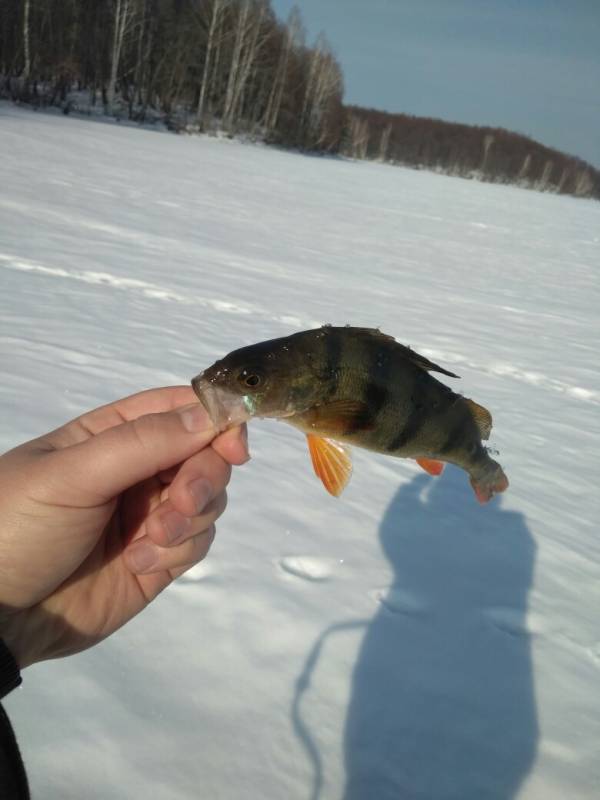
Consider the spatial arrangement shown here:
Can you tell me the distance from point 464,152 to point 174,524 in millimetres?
94284

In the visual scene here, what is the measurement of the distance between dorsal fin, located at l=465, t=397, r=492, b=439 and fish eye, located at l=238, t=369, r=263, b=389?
582mm

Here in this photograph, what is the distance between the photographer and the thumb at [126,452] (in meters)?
1.42

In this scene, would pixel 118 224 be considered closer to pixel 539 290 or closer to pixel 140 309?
pixel 140 309

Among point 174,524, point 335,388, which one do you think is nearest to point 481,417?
point 335,388

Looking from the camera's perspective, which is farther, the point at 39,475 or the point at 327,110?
the point at 327,110

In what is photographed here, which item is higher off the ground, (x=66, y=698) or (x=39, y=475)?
(x=39, y=475)

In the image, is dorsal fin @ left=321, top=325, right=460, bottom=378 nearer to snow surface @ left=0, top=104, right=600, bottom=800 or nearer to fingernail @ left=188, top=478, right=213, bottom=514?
fingernail @ left=188, top=478, right=213, bottom=514

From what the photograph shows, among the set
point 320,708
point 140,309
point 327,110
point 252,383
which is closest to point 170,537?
point 252,383

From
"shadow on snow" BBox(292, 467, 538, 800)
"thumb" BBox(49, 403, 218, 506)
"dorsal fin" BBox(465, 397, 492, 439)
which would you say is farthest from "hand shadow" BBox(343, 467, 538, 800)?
"thumb" BBox(49, 403, 218, 506)

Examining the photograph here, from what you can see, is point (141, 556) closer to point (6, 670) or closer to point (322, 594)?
point (6, 670)

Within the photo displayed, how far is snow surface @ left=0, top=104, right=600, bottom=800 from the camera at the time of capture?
6.57 feet

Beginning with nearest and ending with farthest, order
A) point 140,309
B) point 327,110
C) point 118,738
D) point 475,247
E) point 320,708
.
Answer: point 118,738 < point 320,708 < point 140,309 < point 475,247 < point 327,110

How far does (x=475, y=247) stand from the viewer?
47.0 feet

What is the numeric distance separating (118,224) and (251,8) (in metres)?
42.0
